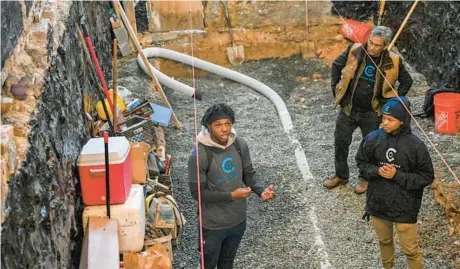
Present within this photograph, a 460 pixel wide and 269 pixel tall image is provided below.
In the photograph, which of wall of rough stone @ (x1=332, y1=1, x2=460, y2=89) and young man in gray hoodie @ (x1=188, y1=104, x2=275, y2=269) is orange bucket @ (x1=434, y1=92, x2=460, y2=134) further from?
young man in gray hoodie @ (x1=188, y1=104, x2=275, y2=269)

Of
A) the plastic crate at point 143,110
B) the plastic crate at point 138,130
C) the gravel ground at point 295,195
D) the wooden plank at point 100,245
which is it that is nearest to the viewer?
the wooden plank at point 100,245

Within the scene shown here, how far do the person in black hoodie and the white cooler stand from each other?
5.29 feet

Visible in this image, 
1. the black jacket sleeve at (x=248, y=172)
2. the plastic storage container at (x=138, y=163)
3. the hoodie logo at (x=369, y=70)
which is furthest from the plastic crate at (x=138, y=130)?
the hoodie logo at (x=369, y=70)

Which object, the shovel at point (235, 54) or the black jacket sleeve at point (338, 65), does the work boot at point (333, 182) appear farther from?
the shovel at point (235, 54)

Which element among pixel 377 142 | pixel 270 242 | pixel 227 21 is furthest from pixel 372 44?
pixel 227 21

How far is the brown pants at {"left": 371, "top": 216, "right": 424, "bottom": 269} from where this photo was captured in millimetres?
4637

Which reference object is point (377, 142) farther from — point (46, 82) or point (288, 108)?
point (288, 108)

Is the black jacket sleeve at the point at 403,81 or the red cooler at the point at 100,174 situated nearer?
the red cooler at the point at 100,174

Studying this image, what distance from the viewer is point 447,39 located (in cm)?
787

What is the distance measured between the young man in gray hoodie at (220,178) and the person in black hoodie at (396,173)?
0.80m

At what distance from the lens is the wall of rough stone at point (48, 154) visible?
3102 mm

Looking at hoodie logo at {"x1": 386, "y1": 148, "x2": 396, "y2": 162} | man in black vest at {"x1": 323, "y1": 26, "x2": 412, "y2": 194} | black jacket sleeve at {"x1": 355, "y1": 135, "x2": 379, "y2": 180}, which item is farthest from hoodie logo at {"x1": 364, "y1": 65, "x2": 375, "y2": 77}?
hoodie logo at {"x1": 386, "y1": 148, "x2": 396, "y2": 162}

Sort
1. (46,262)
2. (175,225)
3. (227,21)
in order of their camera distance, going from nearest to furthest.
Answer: (46,262) < (175,225) < (227,21)

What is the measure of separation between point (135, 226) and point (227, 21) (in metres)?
6.28
